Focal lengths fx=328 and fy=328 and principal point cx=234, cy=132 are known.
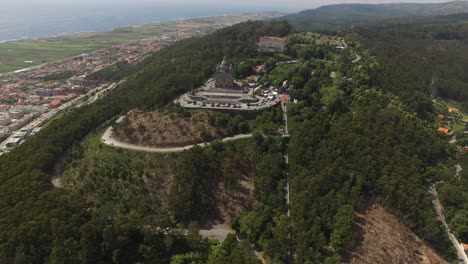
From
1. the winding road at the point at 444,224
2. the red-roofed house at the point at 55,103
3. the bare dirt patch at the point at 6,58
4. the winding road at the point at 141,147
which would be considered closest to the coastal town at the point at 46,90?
the red-roofed house at the point at 55,103

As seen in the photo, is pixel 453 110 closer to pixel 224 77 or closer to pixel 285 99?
pixel 285 99

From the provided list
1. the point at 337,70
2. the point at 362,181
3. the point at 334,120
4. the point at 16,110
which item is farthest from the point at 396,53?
the point at 16,110

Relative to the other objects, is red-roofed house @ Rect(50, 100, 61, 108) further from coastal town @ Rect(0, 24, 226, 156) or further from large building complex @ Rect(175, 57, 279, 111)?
large building complex @ Rect(175, 57, 279, 111)

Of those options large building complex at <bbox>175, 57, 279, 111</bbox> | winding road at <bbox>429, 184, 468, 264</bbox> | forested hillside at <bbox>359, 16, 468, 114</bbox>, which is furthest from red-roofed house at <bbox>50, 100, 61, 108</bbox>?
winding road at <bbox>429, 184, 468, 264</bbox>

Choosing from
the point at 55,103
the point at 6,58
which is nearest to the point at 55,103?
the point at 55,103

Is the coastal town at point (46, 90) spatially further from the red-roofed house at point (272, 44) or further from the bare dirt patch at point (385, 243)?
the bare dirt patch at point (385, 243)

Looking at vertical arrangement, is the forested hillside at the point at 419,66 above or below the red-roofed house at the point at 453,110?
above

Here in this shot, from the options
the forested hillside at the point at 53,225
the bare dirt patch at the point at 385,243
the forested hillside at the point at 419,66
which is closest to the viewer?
the forested hillside at the point at 53,225
